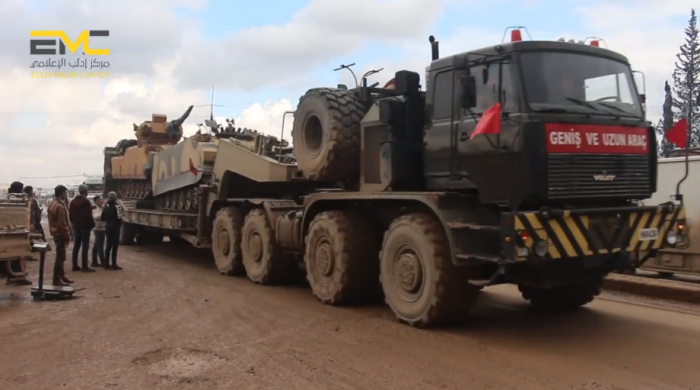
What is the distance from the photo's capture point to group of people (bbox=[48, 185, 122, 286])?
395 inches

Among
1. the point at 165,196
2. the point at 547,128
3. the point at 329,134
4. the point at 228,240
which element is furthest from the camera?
the point at 165,196

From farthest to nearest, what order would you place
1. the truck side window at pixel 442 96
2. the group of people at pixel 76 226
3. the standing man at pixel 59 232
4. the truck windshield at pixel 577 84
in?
the group of people at pixel 76 226 → the standing man at pixel 59 232 → the truck side window at pixel 442 96 → the truck windshield at pixel 577 84

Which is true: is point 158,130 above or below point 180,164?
above

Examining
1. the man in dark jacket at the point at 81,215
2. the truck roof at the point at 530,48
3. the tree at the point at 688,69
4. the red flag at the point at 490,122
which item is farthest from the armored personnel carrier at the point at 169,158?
the tree at the point at 688,69

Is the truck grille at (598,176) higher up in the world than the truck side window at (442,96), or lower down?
lower down

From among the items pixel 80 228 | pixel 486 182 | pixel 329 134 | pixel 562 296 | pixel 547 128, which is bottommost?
pixel 562 296

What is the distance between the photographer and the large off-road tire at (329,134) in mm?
8125

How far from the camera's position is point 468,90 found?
6.27 m

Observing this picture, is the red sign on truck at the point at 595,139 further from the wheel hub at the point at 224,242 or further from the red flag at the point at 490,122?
the wheel hub at the point at 224,242

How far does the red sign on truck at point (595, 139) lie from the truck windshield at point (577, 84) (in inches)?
7.4

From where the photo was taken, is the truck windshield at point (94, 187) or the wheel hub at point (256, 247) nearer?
the wheel hub at point (256, 247)

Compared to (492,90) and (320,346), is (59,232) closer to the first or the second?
(320,346)

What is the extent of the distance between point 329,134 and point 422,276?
2.40 m

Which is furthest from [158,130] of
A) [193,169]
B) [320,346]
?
[320,346]
